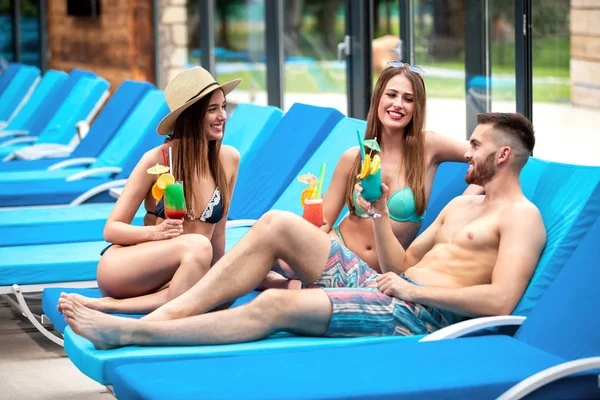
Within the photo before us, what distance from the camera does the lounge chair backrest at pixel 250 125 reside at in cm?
645

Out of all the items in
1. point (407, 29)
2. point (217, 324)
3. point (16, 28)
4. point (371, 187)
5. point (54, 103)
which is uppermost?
point (16, 28)

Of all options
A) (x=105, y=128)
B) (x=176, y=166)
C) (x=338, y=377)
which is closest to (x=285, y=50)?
(x=105, y=128)

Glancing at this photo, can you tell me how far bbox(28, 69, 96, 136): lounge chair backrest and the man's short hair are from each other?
7612 millimetres

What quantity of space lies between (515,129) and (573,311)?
673 millimetres

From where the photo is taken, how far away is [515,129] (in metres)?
3.54

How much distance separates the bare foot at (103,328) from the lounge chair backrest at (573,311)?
1.20 m

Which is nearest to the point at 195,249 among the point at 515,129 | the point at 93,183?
the point at 515,129

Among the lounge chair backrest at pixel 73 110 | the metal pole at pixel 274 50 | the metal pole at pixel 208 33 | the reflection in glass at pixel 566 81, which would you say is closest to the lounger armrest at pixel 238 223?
the reflection in glass at pixel 566 81

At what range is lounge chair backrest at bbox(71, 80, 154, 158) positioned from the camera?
28.3ft

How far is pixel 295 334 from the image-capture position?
11.5 feet

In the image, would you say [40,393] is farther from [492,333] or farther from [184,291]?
[492,333]

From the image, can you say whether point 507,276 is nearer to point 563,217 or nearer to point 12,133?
point 563,217

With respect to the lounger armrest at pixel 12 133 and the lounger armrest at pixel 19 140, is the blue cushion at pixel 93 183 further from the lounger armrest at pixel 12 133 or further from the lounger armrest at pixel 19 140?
the lounger armrest at pixel 12 133

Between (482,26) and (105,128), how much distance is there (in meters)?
3.38
